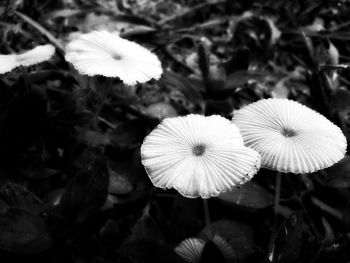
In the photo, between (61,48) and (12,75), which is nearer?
(12,75)

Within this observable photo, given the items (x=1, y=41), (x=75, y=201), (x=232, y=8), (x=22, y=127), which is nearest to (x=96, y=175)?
(x=75, y=201)

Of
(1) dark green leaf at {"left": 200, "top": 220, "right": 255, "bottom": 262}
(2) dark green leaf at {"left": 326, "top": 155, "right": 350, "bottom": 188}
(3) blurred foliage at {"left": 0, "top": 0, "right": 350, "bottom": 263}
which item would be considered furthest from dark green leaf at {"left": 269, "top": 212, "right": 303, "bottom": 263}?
(2) dark green leaf at {"left": 326, "top": 155, "right": 350, "bottom": 188}

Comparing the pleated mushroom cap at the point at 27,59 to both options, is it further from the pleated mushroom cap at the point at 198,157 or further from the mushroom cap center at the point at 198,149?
the mushroom cap center at the point at 198,149

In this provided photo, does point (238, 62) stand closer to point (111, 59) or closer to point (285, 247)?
point (111, 59)

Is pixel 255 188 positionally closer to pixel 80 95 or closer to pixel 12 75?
pixel 80 95

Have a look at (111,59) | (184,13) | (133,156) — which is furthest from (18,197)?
(184,13)

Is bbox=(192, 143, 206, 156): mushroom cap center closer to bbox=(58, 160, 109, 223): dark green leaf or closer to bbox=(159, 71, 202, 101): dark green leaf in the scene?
bbox=(58, 160, 109, 223): dark green leaf

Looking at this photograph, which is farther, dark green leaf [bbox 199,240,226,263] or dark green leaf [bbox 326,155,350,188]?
dark green leaf [bbox 326,155,350,188]
